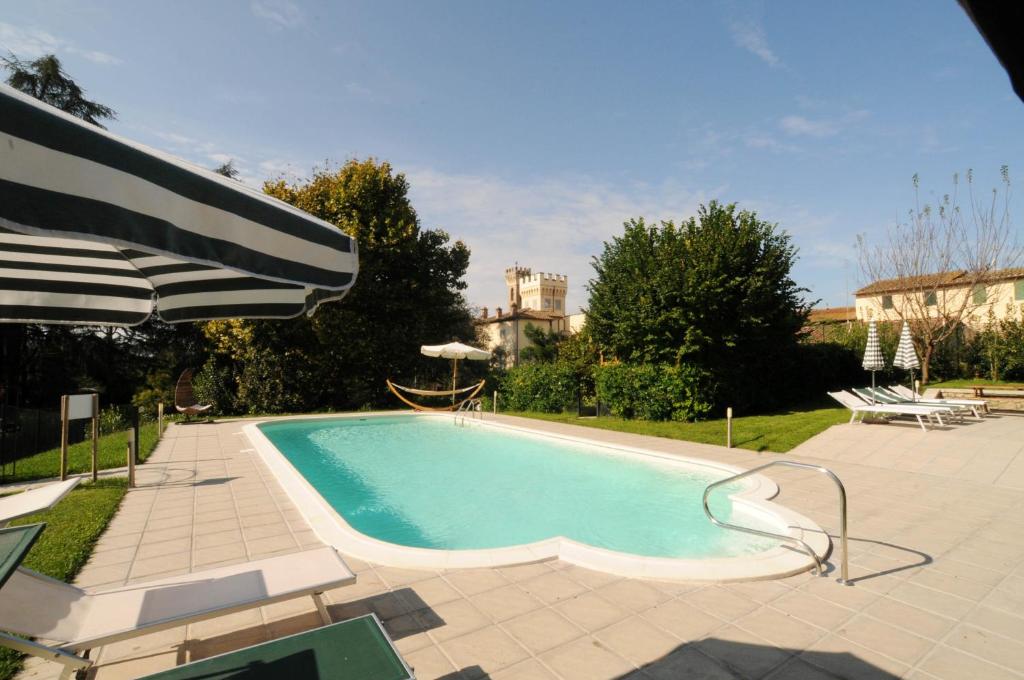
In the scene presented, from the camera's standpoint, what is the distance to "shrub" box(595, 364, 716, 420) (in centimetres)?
1370

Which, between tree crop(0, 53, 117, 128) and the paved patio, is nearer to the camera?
the paved patio

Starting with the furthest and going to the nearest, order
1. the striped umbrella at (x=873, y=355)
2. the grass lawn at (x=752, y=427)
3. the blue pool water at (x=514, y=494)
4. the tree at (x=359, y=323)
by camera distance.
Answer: the tree at (x=359, y=323) < the striped umbrella at (x=873, y=355) < the grass lawn at (x=752, y=427) < the blue pool water at (x=514, y=494)

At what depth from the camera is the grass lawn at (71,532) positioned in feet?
13.2

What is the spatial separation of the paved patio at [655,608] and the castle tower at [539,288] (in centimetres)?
5892

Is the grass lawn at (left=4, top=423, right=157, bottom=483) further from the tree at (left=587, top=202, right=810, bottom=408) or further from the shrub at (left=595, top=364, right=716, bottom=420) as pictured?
the tree at (left=587, top=202, right=810, bottom=408)

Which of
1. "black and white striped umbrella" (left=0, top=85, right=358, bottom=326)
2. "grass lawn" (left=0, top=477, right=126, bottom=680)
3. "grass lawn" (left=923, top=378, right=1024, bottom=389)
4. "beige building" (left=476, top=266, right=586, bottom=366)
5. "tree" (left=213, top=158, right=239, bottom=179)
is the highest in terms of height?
"tree" (left=213, top=158, right=239, bottom=179)

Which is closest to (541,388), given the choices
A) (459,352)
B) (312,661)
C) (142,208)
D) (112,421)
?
(459,352)

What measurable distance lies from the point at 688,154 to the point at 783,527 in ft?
35.9

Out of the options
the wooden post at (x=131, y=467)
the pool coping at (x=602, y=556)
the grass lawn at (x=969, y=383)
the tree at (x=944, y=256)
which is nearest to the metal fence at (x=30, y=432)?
the wooden post at (x=131, y=467)

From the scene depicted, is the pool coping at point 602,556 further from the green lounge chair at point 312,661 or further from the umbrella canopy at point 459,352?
the umbrella canopy at point 459,352

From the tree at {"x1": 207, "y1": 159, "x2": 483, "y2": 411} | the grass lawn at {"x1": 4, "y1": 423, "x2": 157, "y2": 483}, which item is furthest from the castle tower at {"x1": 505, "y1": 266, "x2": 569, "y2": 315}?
the grass lawn at {"x1": 4, "y1": 423, "x2": 157, "y2": 483}

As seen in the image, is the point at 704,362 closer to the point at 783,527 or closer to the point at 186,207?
the point at 783,527

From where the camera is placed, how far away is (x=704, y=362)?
46.3 ft

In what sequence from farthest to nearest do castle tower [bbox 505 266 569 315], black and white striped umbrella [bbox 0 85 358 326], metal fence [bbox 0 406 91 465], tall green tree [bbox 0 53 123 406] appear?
castle tower [bbox 505 266 569 315], tall green tree [bbox 0 53 123 406], metal fence [bbox 0 406 91 465], black and white striped umbrella [bbox 0 85 358 326]
